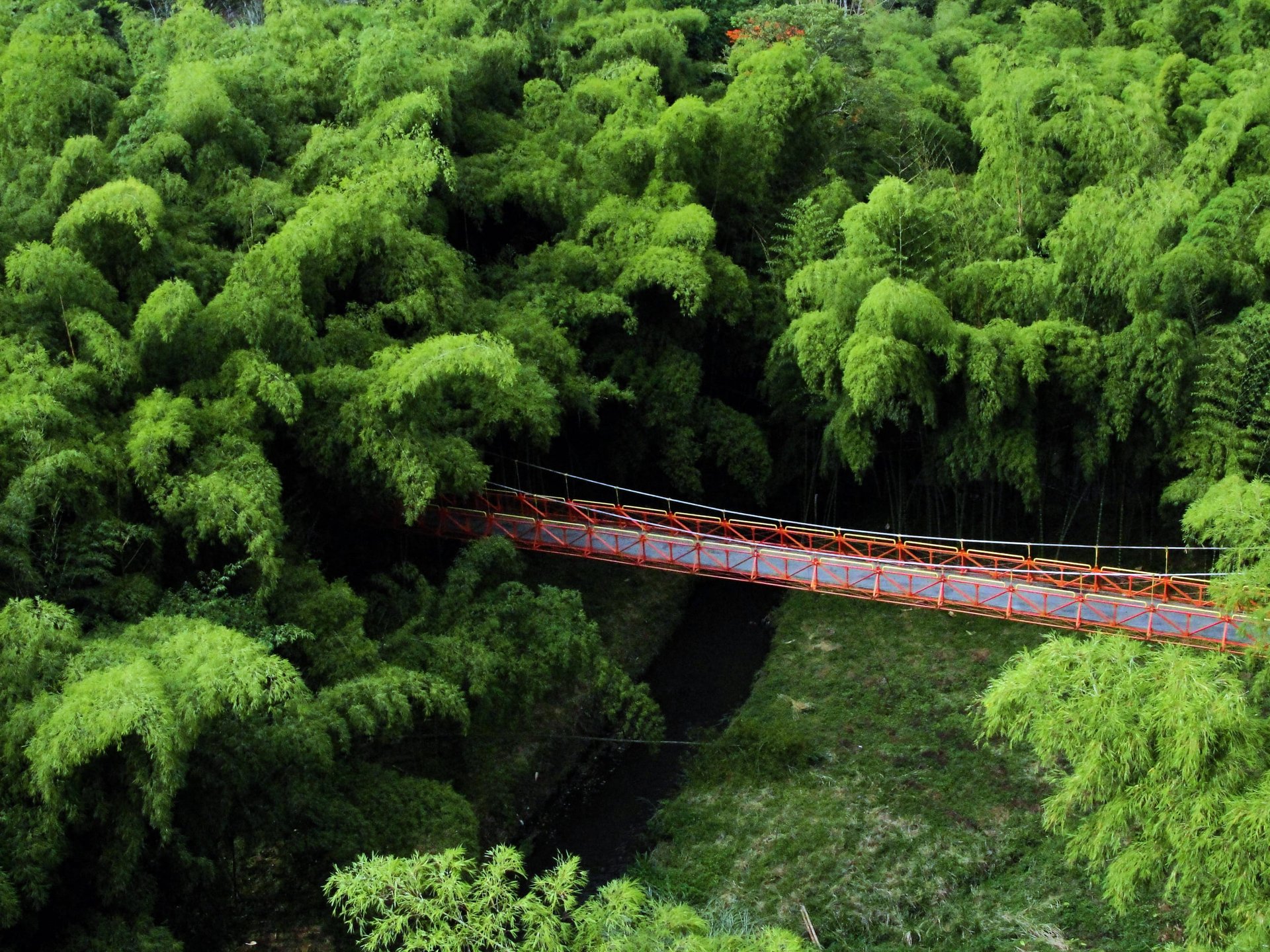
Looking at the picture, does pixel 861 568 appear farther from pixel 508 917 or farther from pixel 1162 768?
pixel 508 917

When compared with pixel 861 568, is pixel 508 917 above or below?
above

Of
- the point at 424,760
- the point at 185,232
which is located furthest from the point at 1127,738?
the point at 185,232

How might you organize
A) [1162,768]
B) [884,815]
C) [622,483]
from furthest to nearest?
[622,483] < [884,815] < [1162,768]

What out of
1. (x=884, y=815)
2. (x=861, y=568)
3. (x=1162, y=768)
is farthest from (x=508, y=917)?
(x=861, y=568)

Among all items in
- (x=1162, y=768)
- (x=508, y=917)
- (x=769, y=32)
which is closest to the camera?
(x=508, y=917)

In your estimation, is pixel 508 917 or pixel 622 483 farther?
pixel 622 483

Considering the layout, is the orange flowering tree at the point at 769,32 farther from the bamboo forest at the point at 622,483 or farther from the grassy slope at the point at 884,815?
the grassy slope at the point at 884,815

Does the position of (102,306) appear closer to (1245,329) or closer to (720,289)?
(720,289)

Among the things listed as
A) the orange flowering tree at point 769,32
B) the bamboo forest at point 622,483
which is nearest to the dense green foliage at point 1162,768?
the bamboo forest at point 622,483
